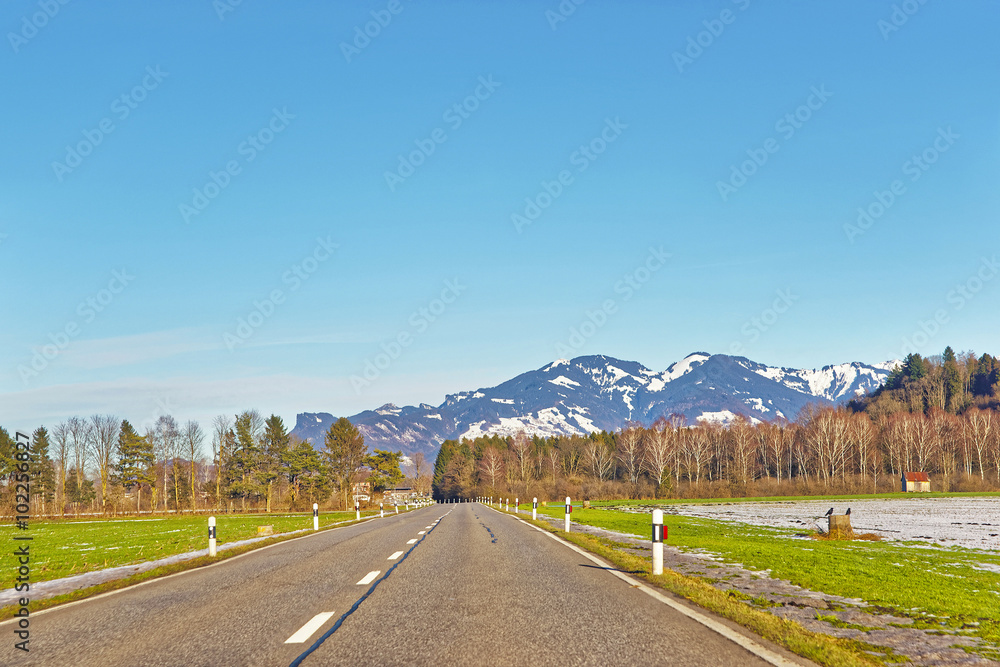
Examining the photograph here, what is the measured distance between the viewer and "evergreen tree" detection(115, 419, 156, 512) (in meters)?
97.2

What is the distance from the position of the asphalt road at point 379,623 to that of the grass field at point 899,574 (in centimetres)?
371

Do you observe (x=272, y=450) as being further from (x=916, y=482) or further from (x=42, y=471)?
(x=916, y=482)

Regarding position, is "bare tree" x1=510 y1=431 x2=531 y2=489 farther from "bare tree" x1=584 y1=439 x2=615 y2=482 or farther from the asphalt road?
the asphalt road

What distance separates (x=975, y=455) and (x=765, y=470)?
3812cm

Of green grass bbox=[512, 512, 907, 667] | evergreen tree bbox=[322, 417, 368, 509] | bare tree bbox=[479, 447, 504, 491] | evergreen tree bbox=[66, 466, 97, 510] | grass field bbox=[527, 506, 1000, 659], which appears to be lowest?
bare tree bbox=[479, 447, 504, 491]

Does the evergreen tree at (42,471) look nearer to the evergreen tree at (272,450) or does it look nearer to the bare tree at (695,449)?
the evergreen tree at (272,450)

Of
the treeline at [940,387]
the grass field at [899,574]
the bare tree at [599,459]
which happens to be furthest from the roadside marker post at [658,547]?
the treeline at [940,387]

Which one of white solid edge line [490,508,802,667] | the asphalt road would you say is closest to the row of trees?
white solid edge line [490,508,802,667]

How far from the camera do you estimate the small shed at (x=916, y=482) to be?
119 m

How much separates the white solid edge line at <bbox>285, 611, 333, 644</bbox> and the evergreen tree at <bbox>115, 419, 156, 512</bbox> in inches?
3960

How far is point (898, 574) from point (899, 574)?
0.02m

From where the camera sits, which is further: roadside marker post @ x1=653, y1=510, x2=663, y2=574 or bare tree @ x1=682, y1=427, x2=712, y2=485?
bare tree @ x1=682, y1=427, x2=712, y2=485

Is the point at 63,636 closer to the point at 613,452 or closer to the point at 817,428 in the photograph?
the point at 817,428

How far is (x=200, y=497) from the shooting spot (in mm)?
112750
